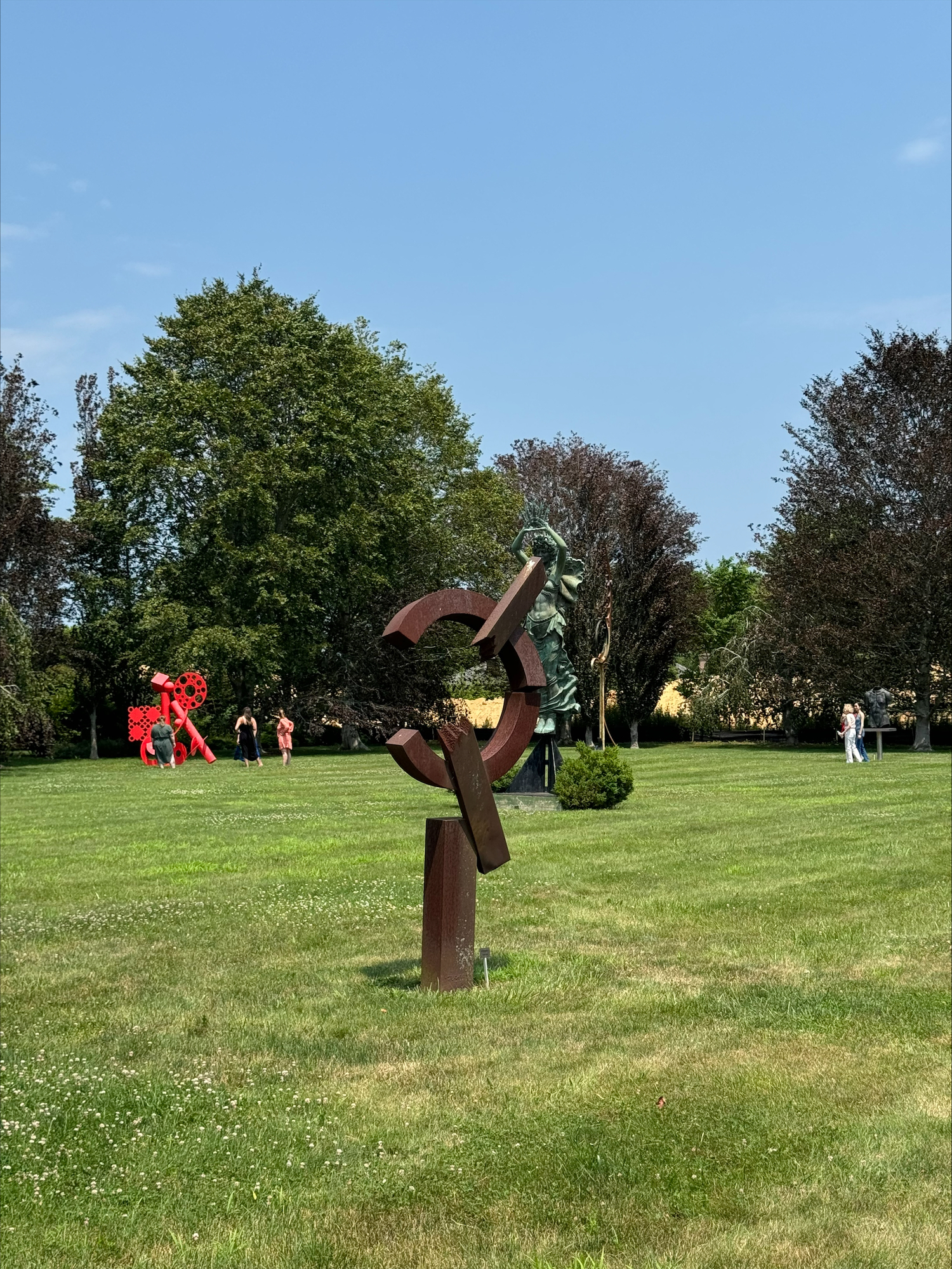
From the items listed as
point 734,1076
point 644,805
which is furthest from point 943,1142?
point 644,805

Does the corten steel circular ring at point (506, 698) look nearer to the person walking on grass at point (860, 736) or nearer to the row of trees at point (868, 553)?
the person walking on grass at point (860, 736)

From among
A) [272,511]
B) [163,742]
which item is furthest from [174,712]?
[272,511]

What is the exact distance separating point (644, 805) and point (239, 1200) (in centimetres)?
1537

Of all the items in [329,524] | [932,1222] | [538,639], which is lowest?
[932,1222]

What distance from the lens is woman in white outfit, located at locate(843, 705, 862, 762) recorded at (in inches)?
1208

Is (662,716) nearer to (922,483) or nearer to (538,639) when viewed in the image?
(922,483)

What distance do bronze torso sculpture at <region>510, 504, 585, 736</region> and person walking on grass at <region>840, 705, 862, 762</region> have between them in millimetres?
11629

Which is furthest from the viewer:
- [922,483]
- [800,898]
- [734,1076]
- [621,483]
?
[621,483]

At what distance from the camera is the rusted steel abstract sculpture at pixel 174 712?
35.6 m

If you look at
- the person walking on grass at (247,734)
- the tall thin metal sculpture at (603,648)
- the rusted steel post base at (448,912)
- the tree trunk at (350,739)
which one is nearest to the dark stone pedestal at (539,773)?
the rusted steel post base at (448,912)

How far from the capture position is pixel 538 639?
20609 mm

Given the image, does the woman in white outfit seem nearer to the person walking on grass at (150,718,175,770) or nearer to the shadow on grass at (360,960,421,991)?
the person walking on grass at (150,718,175,770)

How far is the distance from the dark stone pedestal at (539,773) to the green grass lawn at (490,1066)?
18.8ft

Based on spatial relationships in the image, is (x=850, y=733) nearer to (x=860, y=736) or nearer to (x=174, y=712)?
(x=860, y=736)
